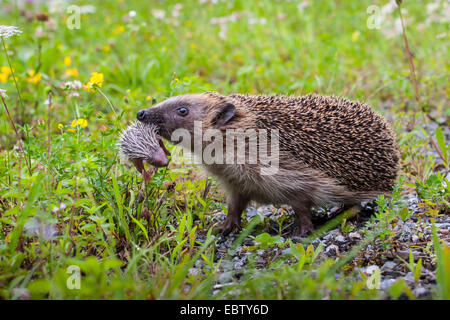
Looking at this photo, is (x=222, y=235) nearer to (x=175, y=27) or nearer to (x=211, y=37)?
(x=211, y=37)

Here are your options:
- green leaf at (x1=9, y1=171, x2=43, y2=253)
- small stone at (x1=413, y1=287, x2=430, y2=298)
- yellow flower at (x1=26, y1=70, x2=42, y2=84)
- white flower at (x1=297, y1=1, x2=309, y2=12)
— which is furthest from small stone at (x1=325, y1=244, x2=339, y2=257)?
white flower at (x1=297, y1=1, x2=309, y2=12)

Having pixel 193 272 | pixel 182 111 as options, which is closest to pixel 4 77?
pixel 182 111

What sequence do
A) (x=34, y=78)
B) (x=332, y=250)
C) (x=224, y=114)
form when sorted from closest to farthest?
A: (x=332, y=250) → (x=224, y=114) → (x=34, y=78)

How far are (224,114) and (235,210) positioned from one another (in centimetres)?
104

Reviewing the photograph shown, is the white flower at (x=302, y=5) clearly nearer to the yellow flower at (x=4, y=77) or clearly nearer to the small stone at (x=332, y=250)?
the yellow flower at (x=4, y=77)

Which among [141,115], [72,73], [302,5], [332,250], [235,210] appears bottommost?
[332,250]

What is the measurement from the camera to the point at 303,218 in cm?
499

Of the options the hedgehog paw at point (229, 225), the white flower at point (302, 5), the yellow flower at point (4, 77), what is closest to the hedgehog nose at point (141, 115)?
the hedgehog paw at point (229, 225)

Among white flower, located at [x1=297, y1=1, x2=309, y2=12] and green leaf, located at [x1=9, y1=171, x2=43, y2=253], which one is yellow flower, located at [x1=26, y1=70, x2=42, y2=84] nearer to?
green leaf, located at [x1=9, y1=171, x2=43, y2=253]

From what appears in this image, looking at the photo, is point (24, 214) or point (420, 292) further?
point (24, 214)

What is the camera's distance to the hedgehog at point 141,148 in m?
4.50

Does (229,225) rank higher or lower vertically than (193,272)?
higher

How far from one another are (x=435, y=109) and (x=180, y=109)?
4449 millimetres

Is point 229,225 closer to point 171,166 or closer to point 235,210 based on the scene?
point 235,210
